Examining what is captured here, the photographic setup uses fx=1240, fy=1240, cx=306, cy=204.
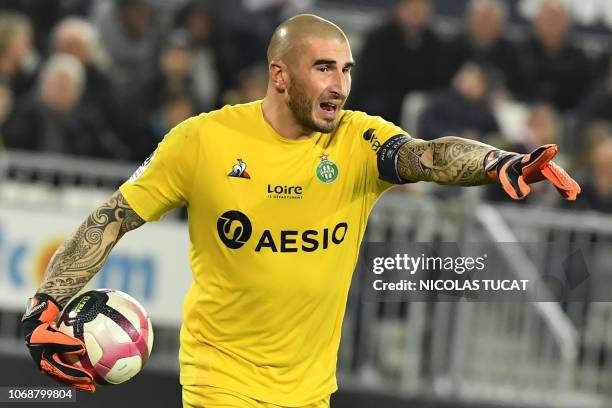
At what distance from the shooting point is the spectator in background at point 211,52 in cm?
1296

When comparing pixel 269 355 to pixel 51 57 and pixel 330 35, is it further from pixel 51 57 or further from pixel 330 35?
pixel 51 57

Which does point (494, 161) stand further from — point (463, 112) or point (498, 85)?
point (498, 85)

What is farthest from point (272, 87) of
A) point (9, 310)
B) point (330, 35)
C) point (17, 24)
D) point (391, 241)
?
point (17, 24)

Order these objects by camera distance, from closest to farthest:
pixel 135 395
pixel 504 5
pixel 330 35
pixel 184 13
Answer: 1. pixel 330 35
2. pixel 135 395
3. pixel 184 13
4. pixel 504 5

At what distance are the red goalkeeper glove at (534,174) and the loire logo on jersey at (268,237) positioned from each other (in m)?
1.12

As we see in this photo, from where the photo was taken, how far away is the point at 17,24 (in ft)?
38.8

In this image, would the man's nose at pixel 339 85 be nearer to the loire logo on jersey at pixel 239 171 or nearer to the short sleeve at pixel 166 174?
the loire logo on jersey at pixel 239 171

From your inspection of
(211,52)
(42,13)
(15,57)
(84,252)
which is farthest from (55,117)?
(84,252)

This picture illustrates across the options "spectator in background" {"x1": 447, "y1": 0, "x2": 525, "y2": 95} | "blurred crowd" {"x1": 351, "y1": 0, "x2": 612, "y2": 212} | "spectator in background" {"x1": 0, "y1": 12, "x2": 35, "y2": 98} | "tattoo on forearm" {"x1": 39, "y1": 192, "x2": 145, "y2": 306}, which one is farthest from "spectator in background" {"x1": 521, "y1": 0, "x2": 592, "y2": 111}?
"tattoo on forearm" {"x1": 39, "y1": 192, "x2": 145, "y2": 306}

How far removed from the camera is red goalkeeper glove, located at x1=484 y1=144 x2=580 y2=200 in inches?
189

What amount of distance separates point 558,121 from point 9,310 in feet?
21.7

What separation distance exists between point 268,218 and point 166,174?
524 millimetres

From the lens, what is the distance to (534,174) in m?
4.88

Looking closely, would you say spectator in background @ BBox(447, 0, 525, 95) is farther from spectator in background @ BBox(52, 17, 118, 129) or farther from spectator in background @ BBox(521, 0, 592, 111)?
spectator in background @ BBox(52, 17, 118, 129)
